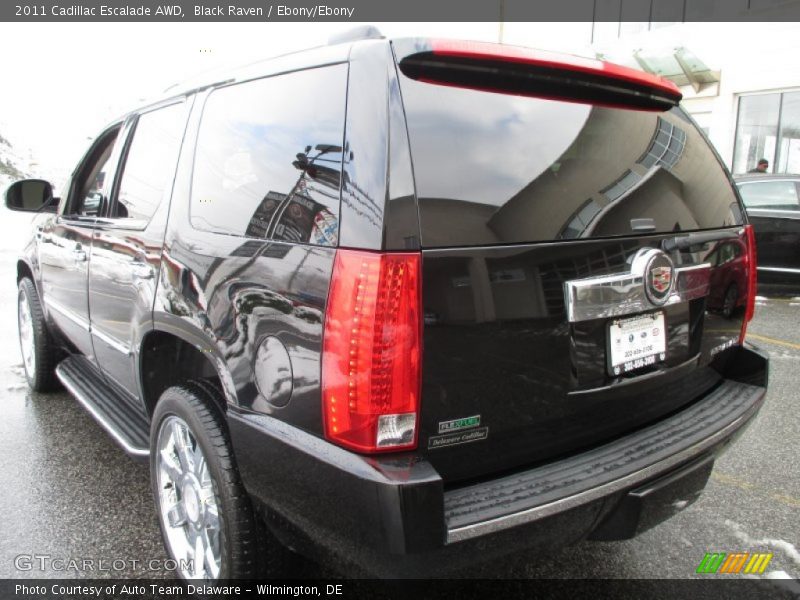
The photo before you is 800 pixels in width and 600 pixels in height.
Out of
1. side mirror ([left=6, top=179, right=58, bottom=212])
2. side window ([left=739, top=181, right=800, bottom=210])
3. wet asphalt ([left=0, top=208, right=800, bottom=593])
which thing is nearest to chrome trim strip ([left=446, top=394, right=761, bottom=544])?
wet asphalt ([left=0, top=208, right=800, bottom=593])

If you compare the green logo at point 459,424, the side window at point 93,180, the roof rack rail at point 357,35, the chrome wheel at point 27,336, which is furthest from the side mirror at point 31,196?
the green logo at point 459,424

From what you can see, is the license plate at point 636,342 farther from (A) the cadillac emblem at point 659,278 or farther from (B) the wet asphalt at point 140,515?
(B) the wet asphalt at point 140,515

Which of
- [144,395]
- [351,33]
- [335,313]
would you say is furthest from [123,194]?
[335,313]

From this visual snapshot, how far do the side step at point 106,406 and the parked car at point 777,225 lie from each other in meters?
7.91

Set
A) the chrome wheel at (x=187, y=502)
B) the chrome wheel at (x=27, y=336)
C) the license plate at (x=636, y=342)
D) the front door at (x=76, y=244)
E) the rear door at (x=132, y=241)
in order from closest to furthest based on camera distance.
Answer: the license plate at (x=636, y=342), the chrome wheel at (x=187, y=502), the rear door at (x=132, y=241), the front door at (x=76, y=244), the chrome wheel at (x=27, y=336)

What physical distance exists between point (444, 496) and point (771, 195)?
27.4 ft

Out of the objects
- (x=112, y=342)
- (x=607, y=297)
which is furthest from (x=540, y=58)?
(x=112, y=342)

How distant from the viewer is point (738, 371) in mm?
2502

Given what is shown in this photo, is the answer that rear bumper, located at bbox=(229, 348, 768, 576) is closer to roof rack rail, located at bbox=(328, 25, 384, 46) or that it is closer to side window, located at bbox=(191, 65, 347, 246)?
side window, located at bbox=(191, 65, 347, 246)

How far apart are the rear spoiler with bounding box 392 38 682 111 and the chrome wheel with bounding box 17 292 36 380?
3782 millimetres

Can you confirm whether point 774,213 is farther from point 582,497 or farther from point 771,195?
point 582,497

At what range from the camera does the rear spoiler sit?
1619mm

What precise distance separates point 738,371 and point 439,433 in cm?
161

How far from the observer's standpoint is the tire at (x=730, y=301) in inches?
91.0
